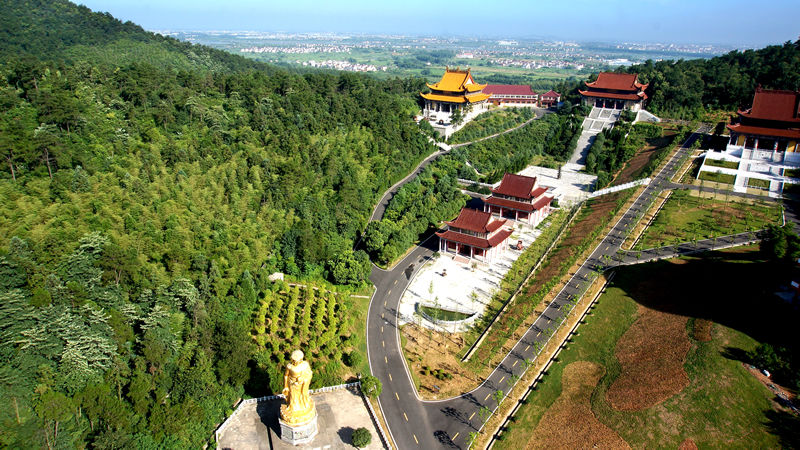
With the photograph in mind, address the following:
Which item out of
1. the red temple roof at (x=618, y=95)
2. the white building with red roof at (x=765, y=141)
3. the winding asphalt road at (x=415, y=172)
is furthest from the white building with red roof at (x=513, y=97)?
the white building with red roof at (x=765, y=141)

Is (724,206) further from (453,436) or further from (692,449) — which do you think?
(453,436)

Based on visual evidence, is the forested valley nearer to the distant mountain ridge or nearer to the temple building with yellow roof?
the distant mountain ridge

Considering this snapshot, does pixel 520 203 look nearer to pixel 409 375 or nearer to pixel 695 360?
pixel 695 360

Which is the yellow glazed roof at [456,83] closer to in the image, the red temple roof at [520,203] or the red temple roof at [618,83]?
the red temple roof at [618,83]

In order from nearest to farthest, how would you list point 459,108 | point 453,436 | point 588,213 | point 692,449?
point 692,449, point 453,436, point 588,213, point 459,108

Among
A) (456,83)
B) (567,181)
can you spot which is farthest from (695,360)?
(456,83)

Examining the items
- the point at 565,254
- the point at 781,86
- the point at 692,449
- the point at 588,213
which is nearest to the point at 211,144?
the point at 565,254

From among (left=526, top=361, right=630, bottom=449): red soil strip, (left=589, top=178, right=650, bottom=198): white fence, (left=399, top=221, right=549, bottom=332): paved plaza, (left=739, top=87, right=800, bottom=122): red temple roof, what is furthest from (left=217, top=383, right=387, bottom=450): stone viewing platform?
(left=739, top=87, right=800, bottom=122): red temple roof
